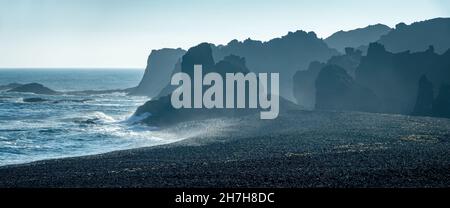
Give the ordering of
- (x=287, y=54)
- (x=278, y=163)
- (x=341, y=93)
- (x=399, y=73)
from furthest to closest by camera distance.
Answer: (x=287, y=54)
(x=399, y=73)
(x=341, y=93)
(x=278, y=163)

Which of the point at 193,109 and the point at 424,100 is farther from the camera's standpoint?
the point at 193,109

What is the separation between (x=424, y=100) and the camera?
78.3m

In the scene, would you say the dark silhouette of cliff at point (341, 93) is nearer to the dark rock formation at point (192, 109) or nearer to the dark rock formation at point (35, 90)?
the dark rock formation at point (192, 109)

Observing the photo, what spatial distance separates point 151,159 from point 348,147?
1952cm

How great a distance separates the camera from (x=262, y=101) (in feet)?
310

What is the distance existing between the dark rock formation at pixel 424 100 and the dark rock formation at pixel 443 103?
120 centimetres

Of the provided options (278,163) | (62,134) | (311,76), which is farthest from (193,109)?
(278,163)

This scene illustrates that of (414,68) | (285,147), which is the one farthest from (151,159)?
(414,68)

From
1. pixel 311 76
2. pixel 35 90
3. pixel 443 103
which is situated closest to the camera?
pixel 443 103

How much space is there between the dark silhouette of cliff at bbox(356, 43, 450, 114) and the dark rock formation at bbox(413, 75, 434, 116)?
600 centimetres

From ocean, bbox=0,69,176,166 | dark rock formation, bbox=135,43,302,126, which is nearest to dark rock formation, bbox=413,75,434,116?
dark rock formation, bbox=135,43,302,126

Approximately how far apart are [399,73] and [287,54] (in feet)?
214

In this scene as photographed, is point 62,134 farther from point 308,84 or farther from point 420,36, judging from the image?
point 420,36

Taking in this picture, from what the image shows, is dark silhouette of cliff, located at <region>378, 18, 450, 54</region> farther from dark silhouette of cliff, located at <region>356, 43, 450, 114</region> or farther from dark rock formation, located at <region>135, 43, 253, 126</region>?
dark rock formation, located at <region>135, 43, 253, 126</region>
